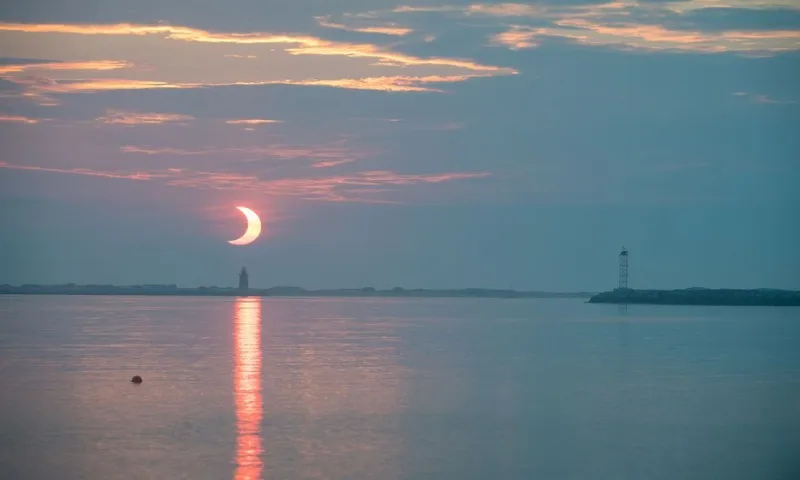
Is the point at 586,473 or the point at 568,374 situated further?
the point at 568,374

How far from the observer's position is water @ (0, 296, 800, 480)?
22.7 m

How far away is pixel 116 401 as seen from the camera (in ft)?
104

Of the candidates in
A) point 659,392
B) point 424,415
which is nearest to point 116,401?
point 424,415

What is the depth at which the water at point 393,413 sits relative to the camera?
22688 mm

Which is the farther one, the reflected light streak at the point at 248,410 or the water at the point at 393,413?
the water at the point at 393,413

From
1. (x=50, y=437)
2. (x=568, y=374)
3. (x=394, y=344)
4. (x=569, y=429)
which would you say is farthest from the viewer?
(x=394, y=344)

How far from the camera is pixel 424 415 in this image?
2962cm

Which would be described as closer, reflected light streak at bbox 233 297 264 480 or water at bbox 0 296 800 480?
reflected light streak at bbox 233 297 264 480

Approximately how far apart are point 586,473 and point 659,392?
14.4m

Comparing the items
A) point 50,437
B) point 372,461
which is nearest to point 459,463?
point 372,461

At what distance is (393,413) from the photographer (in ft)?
97.4

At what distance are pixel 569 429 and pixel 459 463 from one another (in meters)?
5.64

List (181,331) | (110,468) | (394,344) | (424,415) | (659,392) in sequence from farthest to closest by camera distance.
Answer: (181,331) < (394,344) < (659,392) < (424,415) < (110,468)

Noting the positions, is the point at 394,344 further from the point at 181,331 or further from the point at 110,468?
the point at 110,468
